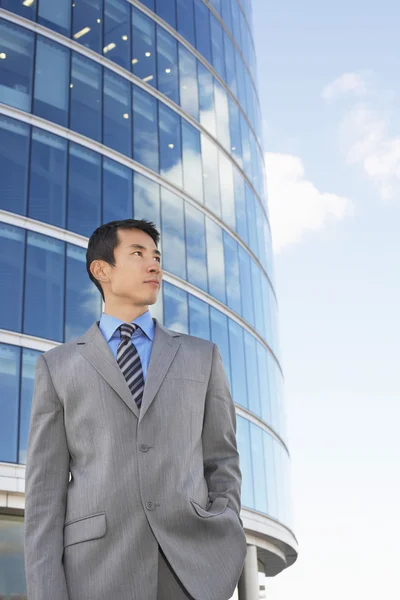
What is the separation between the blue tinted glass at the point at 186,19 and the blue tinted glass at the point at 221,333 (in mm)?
8842

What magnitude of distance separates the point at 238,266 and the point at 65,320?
7.65 metres

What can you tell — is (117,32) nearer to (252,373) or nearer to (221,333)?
(221,333)

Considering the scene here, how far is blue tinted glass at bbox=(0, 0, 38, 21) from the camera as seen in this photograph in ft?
A: 62.1

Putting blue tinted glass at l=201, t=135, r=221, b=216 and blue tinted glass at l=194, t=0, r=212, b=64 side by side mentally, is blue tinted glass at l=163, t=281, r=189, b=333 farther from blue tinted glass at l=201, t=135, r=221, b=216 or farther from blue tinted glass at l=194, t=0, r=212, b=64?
blue tinted glass at l=194, t=0, r=212, b=64

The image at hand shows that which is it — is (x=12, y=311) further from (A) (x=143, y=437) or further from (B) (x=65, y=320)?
(A) (x=143, y=437)

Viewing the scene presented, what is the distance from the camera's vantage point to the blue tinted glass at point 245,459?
20.1 m

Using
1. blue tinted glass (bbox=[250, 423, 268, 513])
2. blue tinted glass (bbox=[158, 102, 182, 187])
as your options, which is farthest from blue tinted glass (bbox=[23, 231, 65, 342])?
blue tinted glass (bbox=[250, 423, 268, 513])

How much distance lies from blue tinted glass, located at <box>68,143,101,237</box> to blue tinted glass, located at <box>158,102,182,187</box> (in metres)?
2.66

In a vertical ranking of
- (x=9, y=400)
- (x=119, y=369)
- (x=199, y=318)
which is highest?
(x=199, y=318)

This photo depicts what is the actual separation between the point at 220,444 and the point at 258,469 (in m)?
18.7

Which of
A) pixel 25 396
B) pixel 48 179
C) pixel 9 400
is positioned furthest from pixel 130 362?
pixel 48 179

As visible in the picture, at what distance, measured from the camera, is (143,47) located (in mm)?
22156

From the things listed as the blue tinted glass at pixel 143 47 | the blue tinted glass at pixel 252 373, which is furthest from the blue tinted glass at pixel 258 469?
the blue tinted glass at pixel 143 47

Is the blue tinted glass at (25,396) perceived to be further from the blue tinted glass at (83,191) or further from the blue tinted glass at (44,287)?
the blue tinted glass at (83,191)
